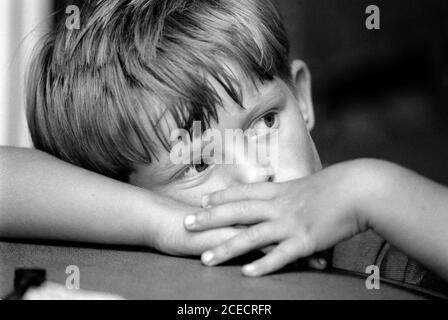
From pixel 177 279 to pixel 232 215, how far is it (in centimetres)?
11

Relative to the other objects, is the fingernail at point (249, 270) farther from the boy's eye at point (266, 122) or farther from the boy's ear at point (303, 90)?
the boy's ear at point (303, 90)

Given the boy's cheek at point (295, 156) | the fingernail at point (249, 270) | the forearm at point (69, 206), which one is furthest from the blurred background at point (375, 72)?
the fingernail at point (249, 270)

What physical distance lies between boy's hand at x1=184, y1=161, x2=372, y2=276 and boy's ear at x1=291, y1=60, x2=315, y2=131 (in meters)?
0.40

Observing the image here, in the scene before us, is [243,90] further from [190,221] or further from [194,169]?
[190,221]

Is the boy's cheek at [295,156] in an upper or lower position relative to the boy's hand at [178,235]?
upper

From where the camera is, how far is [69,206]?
86 cm

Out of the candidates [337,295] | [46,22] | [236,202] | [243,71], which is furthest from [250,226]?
[46,22]

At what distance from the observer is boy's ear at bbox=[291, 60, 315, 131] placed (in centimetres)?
116

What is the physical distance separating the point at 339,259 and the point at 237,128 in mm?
253

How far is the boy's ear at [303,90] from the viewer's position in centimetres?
116

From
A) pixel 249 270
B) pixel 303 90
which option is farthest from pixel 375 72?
pixel 249 270

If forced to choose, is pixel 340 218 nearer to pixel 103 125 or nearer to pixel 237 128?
pixel 237 128

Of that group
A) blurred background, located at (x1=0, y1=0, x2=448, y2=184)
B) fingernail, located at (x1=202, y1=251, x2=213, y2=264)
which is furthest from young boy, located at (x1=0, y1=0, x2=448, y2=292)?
blurred background, located at (x1=0, y1=0, x2=448, y2=184)

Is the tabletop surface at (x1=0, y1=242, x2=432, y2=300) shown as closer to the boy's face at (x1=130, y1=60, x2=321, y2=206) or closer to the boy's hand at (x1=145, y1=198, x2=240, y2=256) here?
the boy's hand at (x1=145, y1=198, x2=240, y2=256)
